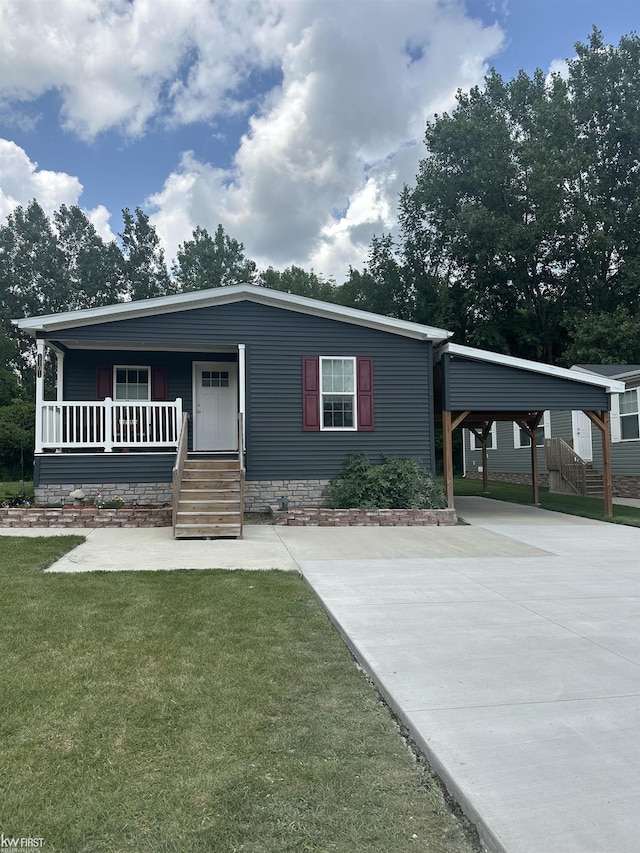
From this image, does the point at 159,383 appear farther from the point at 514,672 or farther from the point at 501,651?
the point at 514,672

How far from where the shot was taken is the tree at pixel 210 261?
3669 centimetres

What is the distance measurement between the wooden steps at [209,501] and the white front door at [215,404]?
84.0 inches

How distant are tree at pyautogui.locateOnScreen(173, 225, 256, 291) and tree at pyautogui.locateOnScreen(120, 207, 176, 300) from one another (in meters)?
1.04

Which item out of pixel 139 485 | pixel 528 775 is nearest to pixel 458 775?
pixel 528 775

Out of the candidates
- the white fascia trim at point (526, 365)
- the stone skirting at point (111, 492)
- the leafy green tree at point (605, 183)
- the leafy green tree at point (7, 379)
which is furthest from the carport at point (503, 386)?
the leafy green tree at point (7, 379)

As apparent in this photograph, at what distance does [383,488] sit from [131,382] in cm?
582

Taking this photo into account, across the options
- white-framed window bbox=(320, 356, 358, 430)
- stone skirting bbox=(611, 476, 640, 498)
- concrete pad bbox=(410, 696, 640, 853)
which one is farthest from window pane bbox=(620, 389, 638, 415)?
concrete pad bbox=(410, 696, 640, 853)

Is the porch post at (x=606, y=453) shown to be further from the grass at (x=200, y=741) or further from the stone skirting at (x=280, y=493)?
the grass at (x=200, y=741)

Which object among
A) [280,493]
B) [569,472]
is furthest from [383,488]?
[569,472]

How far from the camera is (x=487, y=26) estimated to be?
13.7 meters

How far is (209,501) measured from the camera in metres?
9.36

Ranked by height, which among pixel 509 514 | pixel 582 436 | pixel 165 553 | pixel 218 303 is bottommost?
pixel 509 514

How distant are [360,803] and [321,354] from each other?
10.1 meters

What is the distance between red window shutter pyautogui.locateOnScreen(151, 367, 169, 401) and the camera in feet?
41.1
